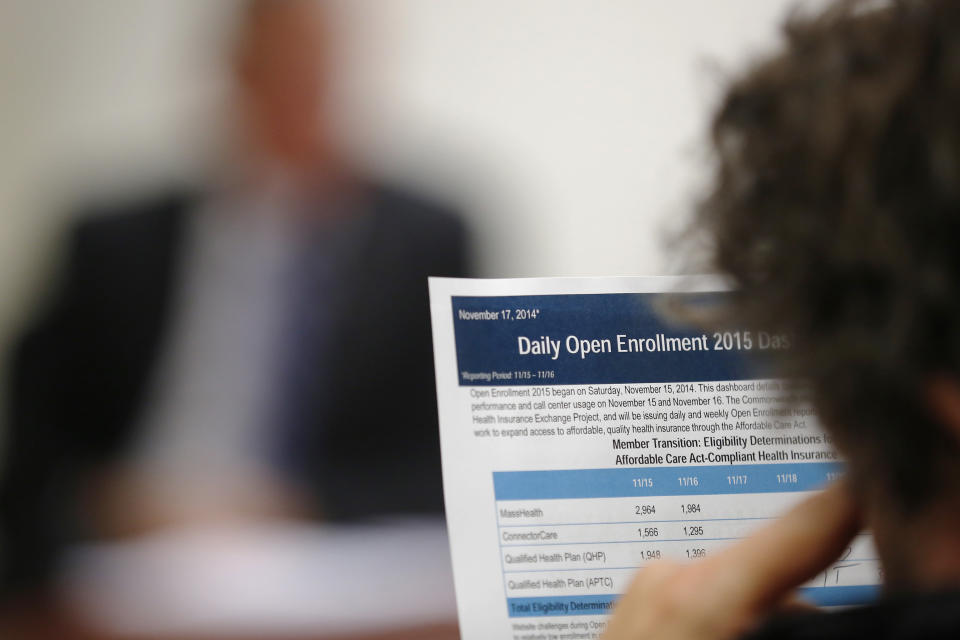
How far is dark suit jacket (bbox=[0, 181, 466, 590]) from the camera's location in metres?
1.48

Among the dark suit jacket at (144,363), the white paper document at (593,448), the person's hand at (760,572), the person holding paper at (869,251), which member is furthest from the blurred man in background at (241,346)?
the person holding paper at (869,251)

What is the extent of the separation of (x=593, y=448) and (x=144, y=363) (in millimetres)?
1149

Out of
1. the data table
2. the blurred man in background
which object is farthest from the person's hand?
→ the blurred man in background

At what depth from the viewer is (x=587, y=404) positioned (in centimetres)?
71

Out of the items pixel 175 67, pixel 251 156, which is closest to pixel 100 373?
pixel 251 156

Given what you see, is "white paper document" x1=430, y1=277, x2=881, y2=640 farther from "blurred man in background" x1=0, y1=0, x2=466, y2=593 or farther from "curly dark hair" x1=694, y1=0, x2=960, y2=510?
"blurred man in background" x1=0, y1=0, x2=466, y2=593

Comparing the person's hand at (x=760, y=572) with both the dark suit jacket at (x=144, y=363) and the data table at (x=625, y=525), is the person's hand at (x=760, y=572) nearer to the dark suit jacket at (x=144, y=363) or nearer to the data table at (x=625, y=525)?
the data table at (x=625, y=525)

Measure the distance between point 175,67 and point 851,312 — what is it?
1.97 m

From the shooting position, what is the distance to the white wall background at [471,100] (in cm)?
201

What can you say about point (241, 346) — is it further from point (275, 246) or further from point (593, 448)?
point (593, 448)

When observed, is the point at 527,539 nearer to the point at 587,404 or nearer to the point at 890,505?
the point at 587,404

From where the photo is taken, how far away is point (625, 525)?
2.27 ft

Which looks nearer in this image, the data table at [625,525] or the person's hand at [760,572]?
the person's hand at [760,572]

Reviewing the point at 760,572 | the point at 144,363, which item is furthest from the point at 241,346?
the point at 760,572
